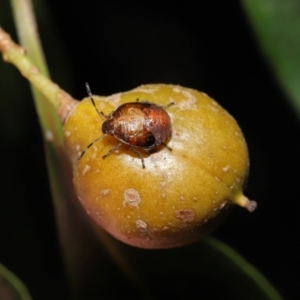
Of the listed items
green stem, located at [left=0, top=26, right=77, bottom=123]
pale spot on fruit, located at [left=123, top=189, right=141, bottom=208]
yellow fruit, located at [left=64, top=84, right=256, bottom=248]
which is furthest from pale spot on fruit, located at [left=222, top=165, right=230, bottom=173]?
green stem, located at [left=0, top=26, right=77, bottom=123]

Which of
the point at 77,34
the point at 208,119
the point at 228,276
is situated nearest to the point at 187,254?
the point at 228,276

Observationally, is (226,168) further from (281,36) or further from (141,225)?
(281,36)

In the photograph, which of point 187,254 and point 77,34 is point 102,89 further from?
point 187,254

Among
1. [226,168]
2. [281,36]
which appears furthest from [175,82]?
[226,168]

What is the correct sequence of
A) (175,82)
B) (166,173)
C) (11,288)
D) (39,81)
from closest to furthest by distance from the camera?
(166,173) → (39,81) → (11,288) → (175,82)

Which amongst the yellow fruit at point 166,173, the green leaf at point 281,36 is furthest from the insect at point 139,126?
the green leaf at point 281,36

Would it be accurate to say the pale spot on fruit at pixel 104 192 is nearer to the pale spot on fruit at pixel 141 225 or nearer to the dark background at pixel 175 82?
the pale spot on fruit at pixel 141 225
